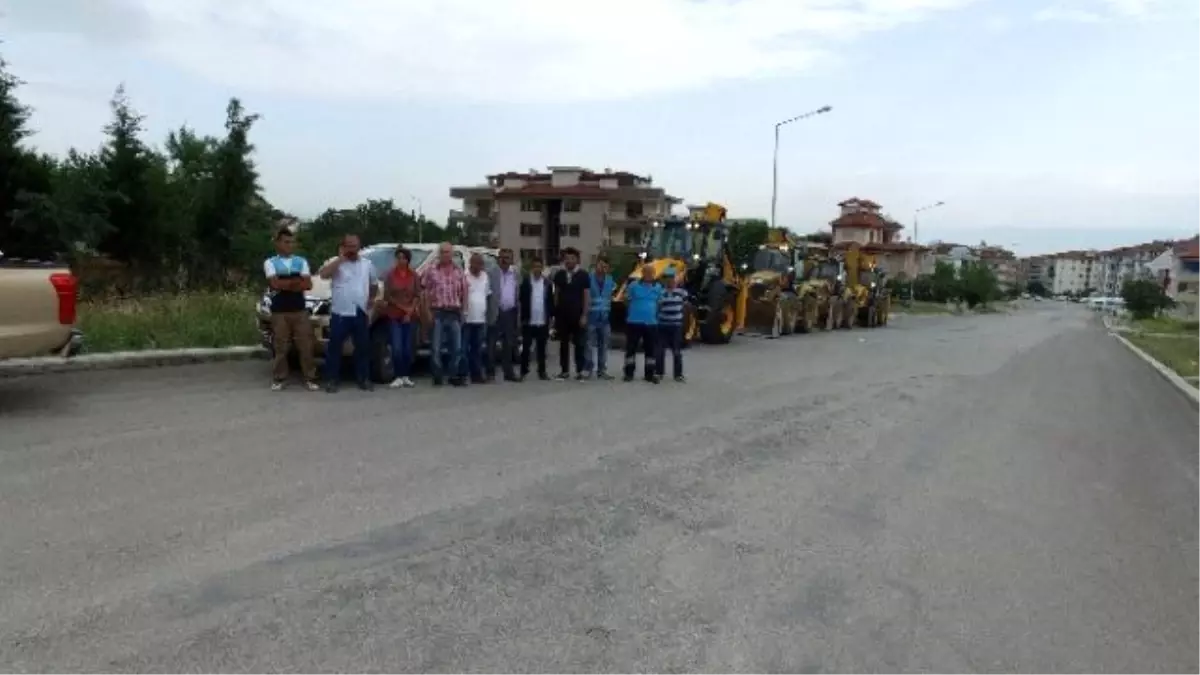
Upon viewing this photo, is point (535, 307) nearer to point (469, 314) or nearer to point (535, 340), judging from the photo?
point (535, 340)

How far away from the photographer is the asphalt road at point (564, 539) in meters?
4.47

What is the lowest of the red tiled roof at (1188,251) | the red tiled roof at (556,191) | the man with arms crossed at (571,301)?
the man with arms crossed at (571,301)

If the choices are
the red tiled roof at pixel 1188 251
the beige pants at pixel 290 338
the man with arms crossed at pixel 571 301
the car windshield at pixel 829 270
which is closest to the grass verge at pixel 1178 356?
the car windshield at pixel 829 270

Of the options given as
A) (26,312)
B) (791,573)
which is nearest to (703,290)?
(26,312)

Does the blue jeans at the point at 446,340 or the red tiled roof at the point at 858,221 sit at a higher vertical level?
the red tiled roof at the point at 858,221

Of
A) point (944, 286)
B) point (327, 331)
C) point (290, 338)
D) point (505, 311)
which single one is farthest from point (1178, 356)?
point (944, 286)

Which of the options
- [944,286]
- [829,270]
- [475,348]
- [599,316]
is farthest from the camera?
[944,286]

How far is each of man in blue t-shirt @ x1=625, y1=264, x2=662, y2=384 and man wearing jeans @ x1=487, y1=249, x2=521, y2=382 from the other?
1.64 metres

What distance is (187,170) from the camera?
123 feet

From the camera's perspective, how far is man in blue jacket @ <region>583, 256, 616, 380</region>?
14750 millimetres

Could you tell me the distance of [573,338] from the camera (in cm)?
1467

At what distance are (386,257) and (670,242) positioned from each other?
10.5m

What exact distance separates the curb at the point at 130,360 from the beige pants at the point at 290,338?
6.78ft

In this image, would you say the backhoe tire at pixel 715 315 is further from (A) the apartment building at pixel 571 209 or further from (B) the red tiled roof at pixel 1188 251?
(B) the red tiled roof at pixel 1188 251
